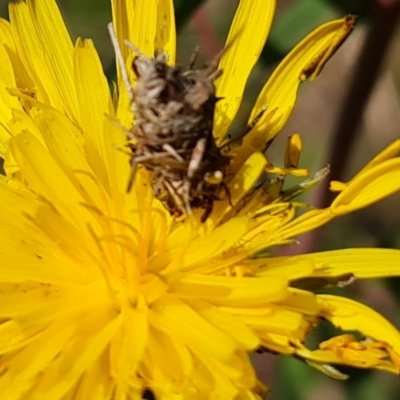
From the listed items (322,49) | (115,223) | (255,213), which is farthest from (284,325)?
(322,49)

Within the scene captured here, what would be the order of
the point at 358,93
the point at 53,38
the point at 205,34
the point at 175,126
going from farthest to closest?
the point at 205,34
the point at 358,93
the point at 53,38
the point at 175,126

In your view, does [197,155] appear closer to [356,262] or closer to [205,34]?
[356,262]

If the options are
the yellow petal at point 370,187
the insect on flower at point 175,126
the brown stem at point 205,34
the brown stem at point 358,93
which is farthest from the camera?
the brown stem at point 205,34

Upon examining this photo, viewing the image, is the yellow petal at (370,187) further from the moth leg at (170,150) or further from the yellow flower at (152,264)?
the moth leg at (170,150)

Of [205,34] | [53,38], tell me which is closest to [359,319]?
[53,38]

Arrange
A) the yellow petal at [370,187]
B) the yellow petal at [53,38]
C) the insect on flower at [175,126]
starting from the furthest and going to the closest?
the yellow petal at [53,38], the yellow petal at [370,187], the insect on flower at [175,126]

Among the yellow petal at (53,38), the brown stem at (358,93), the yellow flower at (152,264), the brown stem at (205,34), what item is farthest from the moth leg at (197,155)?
the brown stem at (205,34)
